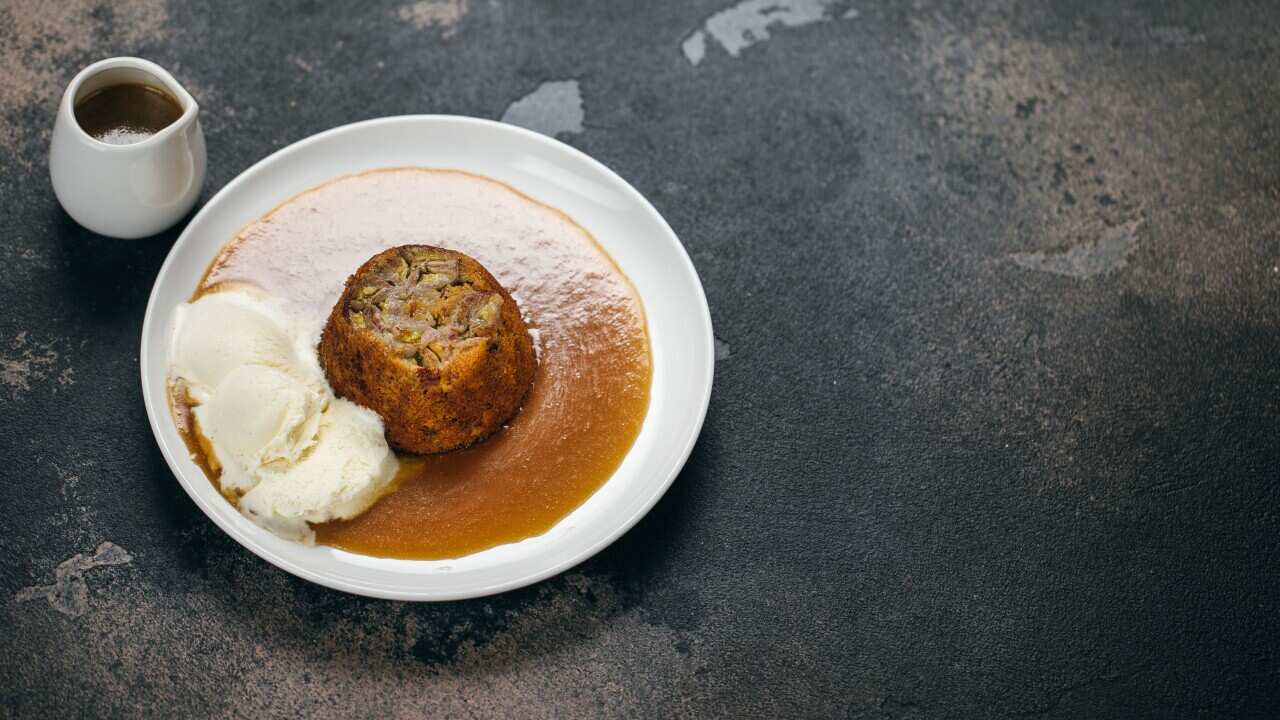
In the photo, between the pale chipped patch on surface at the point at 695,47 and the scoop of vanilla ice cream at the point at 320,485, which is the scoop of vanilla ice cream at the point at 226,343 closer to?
the scoop of vanilla ice cream at the point at 320,485

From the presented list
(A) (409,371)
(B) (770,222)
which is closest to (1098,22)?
(B) (770,222)

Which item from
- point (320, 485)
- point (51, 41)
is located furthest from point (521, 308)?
point (51, 41)

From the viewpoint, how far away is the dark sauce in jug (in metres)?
2.12

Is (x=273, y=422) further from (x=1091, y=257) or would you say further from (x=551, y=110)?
(x=1091, y=257)

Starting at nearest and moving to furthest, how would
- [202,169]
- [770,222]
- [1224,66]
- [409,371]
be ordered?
[409,371] → [202,169] → [770,222] → [1224,66]

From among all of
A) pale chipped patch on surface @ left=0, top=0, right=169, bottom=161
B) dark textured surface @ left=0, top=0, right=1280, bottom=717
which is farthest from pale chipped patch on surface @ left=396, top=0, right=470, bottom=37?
pale chipped patch on surface @ left=0, top=0, right=169, bottom=161

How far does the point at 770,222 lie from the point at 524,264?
2.08ft

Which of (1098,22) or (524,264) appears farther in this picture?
(1098,22)

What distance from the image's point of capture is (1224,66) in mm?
2814

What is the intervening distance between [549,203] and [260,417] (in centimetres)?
77

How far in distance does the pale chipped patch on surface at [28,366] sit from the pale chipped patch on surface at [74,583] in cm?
37

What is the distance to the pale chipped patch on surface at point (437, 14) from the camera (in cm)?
263

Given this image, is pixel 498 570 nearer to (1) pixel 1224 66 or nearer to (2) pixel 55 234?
(2) pixel 55 234

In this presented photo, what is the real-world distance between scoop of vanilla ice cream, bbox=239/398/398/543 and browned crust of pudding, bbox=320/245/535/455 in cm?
8
